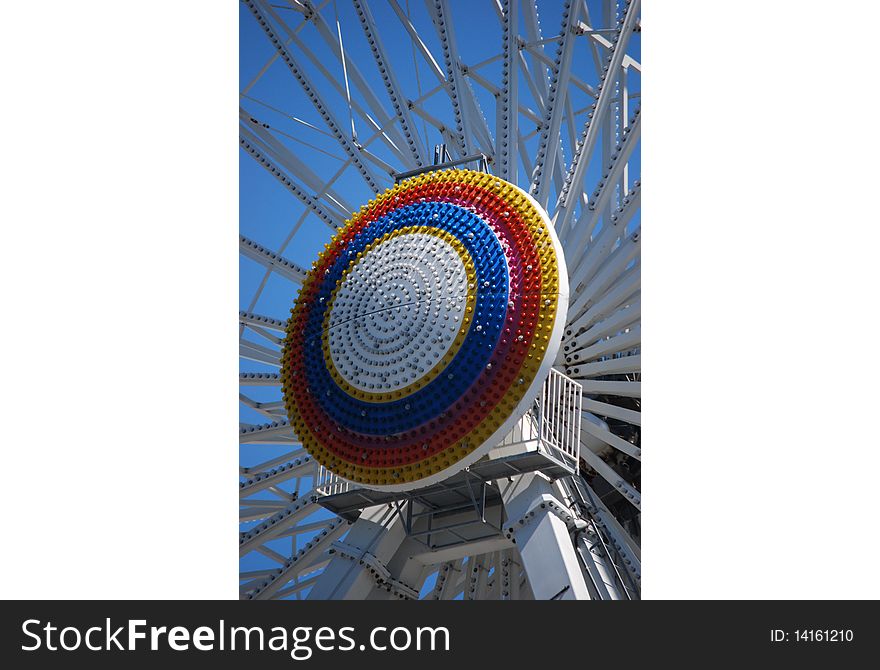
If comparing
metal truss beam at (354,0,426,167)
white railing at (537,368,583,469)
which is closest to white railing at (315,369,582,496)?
white railing at (537,368,583,469)

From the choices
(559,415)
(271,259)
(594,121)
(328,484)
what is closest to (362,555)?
(328,484)

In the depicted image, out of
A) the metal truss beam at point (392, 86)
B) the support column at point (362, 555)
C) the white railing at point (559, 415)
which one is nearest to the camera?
the white railing at point (559, 415)

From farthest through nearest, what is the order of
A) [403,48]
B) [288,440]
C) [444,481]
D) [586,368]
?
[403,48], [288,440], [586,368], [444,481]

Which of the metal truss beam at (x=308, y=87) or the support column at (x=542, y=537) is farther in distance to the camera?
the metal truss beam at (x=308, y=87)

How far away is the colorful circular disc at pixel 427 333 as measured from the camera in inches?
420

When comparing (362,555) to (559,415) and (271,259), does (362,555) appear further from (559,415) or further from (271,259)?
(271,259)

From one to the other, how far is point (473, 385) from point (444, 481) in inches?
51.1

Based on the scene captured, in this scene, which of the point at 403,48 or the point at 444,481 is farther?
the point at 403,48

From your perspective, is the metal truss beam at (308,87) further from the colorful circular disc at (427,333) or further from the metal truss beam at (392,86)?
the colorful circular disc at (427,333)

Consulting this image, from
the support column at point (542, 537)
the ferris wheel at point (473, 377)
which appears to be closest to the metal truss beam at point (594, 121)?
the ferris wheel at point (473, 377)

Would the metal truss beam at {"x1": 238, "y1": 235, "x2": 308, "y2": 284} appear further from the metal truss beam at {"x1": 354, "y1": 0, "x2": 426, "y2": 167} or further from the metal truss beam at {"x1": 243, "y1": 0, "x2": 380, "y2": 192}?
the metal truss beam at {"x1": 354, "y1": 0, "x2": 426, "y2": 167}
